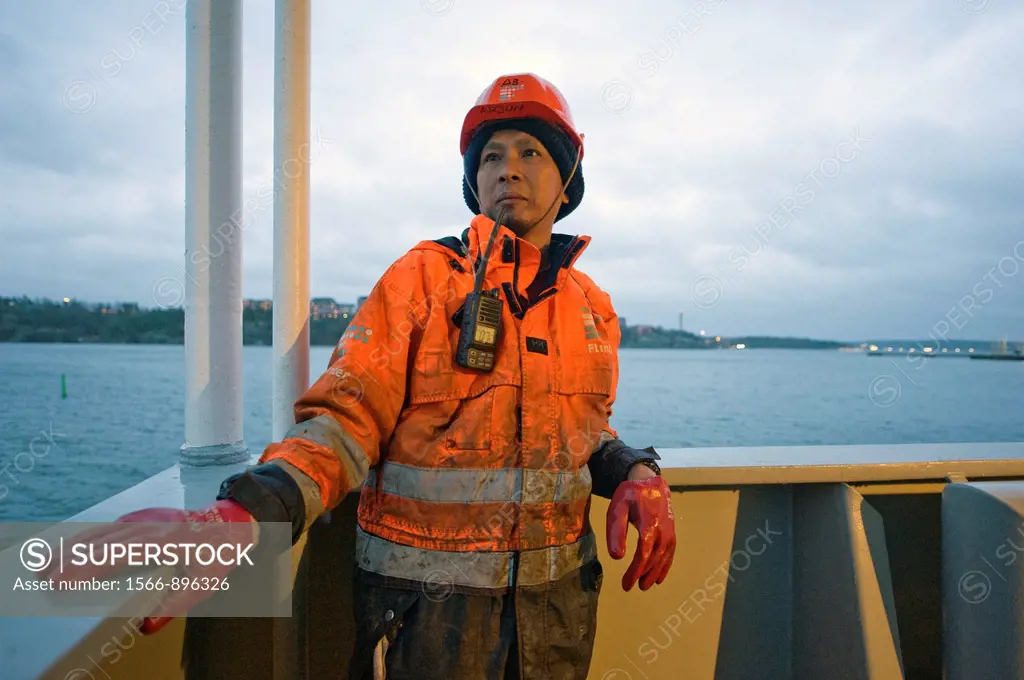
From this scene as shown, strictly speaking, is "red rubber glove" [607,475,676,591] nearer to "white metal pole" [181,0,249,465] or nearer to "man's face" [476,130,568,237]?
"man's face" [476,130,568,237]

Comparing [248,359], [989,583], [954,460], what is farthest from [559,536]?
[248,359]

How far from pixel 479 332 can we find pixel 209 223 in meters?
1.12

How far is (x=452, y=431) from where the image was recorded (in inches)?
49.9

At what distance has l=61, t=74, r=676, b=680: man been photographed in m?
1.21

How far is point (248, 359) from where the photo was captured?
253 feet

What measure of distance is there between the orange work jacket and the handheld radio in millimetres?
40

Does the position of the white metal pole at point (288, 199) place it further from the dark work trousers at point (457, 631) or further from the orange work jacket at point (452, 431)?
the dark work trousers at point (457, 631)

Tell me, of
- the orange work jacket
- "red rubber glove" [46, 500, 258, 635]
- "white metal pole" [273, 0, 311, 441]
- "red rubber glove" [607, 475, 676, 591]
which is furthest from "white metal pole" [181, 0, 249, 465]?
"red rubber glove" [607, 475, 676, 591]

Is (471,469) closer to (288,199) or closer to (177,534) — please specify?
(177,534)

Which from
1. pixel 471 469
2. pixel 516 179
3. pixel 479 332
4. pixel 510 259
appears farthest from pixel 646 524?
pixel 516 179

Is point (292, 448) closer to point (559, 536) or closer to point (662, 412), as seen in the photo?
point (559, 536)

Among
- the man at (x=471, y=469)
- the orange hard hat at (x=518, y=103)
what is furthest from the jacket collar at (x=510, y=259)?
the orange hard hat at (x=518, y=103)

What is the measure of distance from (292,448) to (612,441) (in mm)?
804

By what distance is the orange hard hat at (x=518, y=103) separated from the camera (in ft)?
5.01
